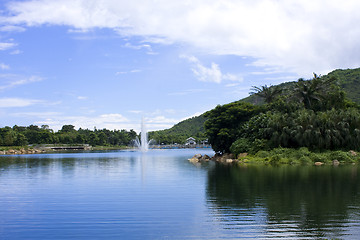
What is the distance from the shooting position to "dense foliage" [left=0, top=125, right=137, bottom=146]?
4806 inches

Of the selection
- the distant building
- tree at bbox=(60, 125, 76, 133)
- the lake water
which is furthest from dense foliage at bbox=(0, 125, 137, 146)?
the lake water

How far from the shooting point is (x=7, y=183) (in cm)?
2867

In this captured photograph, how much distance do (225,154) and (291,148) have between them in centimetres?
1315

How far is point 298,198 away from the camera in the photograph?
19984 mm

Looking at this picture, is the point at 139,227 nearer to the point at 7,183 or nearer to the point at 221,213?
the point at 221,213

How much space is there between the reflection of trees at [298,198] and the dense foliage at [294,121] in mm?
18651

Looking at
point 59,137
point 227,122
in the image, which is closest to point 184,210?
point 227,122

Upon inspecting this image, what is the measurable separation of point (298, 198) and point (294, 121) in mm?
30482

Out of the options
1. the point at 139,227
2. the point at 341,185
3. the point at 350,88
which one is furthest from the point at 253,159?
the point at 350,88

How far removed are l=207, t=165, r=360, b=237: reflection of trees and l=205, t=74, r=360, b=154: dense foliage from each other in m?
18.7

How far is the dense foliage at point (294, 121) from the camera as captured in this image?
47.3 meters

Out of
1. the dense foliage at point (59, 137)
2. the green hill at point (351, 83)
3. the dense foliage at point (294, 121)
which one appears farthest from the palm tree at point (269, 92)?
the dense foliage at point (59, 137)

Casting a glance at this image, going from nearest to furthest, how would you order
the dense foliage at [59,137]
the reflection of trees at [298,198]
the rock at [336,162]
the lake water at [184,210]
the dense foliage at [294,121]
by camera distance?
the lake water at [184,210] < the reflection of trees at [298,198] < the rock at [336,162] < the dense foliage at [294,121] < the dense foliage at [59,137]

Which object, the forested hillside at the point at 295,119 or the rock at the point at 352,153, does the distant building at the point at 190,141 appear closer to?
the forested hillside at the point at 295,119
